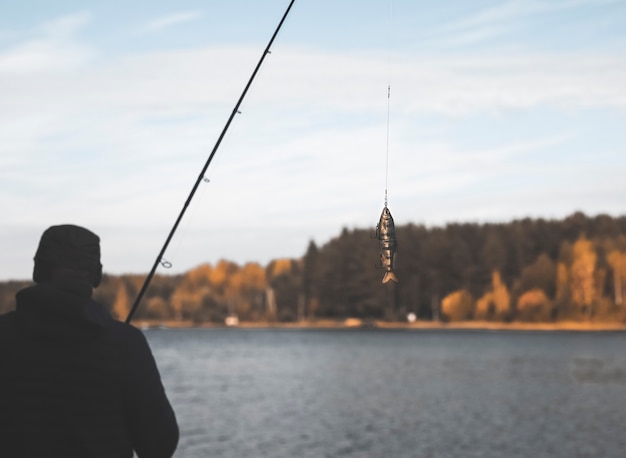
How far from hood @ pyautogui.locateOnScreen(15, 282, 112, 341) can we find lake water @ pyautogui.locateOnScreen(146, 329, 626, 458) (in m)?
24.3

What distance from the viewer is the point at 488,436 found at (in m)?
30.2

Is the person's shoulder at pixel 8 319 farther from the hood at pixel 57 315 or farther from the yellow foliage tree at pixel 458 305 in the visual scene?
the yellow foliage tree at pixel 458 305

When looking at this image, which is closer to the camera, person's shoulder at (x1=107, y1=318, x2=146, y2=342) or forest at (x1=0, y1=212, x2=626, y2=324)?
person's shoulder at (x1=107, y1=318, x2=146, y2=342)

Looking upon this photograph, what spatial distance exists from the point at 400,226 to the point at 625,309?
4186 cm

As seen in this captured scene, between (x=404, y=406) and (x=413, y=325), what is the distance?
101 metres

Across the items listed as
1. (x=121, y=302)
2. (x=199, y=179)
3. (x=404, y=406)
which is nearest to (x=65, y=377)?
(x=199, y=179)

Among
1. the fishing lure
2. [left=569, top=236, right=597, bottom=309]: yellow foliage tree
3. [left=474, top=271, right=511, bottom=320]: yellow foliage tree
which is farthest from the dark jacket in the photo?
[left=569, top=236, right=597, bottom=309]: yellow foliage tree

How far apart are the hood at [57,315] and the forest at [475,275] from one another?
96.5 meters

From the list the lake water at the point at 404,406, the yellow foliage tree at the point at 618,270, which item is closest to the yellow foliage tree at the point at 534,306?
the yellow foliage tree at the point at 618,270

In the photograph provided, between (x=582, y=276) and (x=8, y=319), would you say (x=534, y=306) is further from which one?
(x=8, y=319)

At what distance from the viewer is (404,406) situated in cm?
3978

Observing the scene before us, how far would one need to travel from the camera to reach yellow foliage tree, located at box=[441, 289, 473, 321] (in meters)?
119

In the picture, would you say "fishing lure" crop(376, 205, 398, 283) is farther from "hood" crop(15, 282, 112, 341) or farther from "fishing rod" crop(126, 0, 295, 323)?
"hood" crop(15, 282, 112, 341)

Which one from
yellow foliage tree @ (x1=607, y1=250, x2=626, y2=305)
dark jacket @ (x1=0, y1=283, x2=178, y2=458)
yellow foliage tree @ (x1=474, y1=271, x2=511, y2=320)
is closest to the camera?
dark jacket @ (x1=0, y1=283, x2=178, y2=458)
